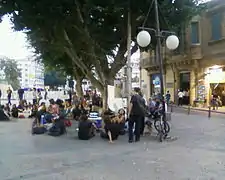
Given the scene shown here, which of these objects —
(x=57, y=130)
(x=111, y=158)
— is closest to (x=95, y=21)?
(x=57, y=130)

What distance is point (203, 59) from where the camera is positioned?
31719mm

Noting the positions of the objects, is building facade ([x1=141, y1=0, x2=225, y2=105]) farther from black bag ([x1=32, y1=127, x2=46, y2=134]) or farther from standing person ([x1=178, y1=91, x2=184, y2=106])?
black bag ([x1=32, y1=127, x2=46, y2=134])

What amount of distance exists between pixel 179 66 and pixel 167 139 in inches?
962

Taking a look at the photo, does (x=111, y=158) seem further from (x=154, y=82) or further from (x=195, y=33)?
(x=154, y=82)

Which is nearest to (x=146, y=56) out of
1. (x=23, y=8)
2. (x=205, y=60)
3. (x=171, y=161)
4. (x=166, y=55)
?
(x=166, y=55)

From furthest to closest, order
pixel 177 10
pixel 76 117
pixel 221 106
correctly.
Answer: pixel 221 106, pixel 76 117, pixel 177 10

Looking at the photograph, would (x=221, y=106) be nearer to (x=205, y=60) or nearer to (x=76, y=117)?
(x=205, y=60)

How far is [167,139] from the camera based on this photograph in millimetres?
12000

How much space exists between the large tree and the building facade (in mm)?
10339

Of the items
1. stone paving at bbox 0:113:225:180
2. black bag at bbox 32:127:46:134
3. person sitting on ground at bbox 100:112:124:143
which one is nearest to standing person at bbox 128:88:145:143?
stone paving at bbox 0:113:225:180

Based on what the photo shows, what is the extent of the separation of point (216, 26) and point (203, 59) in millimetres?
3117

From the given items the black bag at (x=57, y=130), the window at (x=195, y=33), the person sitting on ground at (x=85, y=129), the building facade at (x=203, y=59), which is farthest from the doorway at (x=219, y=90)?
the person sitting on ground at (x=85, y=129)

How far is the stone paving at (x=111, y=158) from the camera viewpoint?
705cm

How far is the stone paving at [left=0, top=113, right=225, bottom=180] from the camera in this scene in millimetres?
7047
